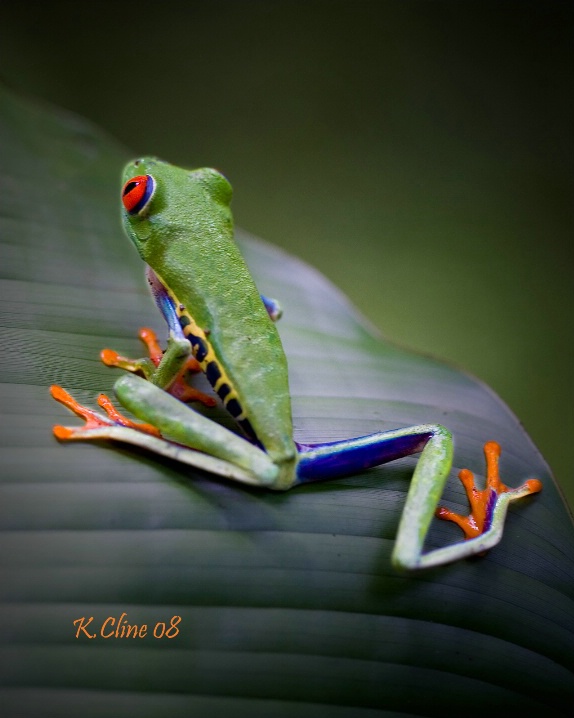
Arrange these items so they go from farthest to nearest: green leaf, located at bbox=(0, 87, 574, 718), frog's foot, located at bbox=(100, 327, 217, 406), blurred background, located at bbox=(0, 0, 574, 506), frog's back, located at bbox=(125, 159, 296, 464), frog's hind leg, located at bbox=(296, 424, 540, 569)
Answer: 1. blurred background, located at bbox=(0, 0, 574, 506)
2. frog's foot, located at bbox=(100, 327, 217, 406)
3. frog's back, located at bbox=(125, 159, 296, 464)
4. frog's hind leg, located at bbox=(296, 424, 540, 569)
5. green leaf, located at bbox=(0, 87, 574, 718)

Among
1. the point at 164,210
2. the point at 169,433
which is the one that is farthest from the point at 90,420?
the point at 164,210

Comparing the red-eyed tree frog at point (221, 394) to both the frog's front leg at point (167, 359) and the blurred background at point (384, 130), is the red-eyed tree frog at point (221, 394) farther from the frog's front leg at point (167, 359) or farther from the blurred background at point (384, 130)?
the blurred background at point (384, 130)

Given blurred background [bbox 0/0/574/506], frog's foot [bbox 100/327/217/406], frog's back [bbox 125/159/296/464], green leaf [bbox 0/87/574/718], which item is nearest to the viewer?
green leaf [bbox 0/87/574/718]

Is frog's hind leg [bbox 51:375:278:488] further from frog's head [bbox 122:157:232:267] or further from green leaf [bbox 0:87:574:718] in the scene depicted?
frog's head [bbox 122:157:232:267]
